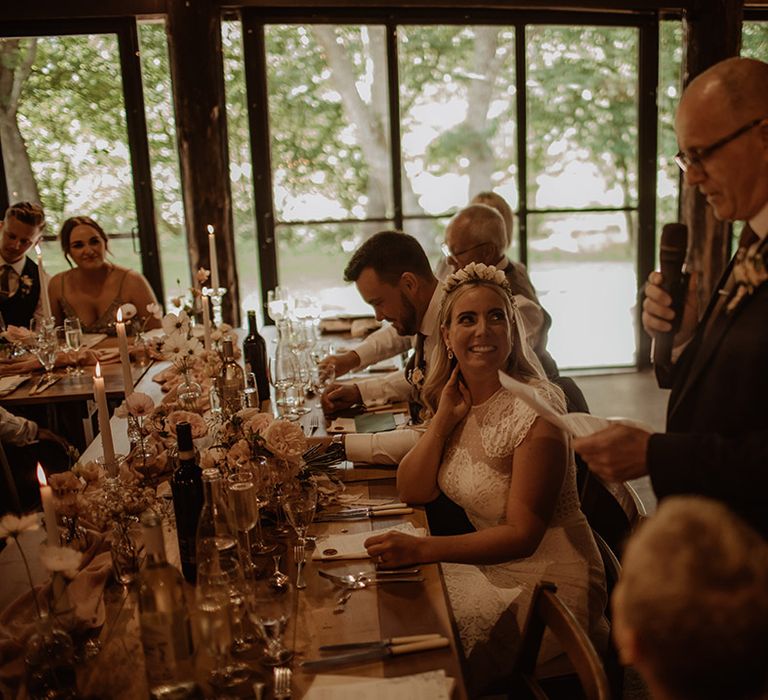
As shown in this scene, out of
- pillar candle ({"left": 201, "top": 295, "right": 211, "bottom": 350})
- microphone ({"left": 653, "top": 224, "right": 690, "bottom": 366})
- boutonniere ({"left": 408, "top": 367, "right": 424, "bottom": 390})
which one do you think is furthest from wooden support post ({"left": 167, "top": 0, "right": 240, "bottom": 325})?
microphone ({"left": 653, "top": 224, "right": 690, "bottom": 366})

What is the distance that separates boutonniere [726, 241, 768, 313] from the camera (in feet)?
5.33

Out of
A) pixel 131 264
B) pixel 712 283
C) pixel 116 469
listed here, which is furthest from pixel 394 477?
pixel 712 283

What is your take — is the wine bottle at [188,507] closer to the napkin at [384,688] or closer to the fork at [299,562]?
the fork at [299,562]

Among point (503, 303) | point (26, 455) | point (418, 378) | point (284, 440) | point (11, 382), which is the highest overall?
point (503, 303)

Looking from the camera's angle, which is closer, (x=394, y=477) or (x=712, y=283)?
(x=394, y=477)

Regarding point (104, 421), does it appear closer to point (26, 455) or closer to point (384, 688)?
point (384, 688)

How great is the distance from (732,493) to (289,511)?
3.05 ft

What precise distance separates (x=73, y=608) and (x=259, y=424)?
2.00 ft

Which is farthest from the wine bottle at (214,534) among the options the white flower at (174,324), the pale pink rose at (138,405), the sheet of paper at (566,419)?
the white flower at (174,324)

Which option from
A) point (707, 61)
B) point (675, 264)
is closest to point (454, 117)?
point (707, 61)

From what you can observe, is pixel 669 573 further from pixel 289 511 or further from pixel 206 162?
pixel 206 162

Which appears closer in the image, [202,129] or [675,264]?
[675,264]

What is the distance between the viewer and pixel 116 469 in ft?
6.11

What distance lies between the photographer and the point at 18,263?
475 centimetres
